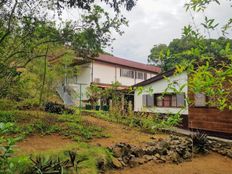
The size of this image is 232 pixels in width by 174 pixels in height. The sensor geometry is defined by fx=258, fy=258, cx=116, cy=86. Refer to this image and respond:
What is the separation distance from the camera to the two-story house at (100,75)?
22016 millimetres

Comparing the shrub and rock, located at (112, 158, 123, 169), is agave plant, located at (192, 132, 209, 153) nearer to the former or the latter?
rock, located at (112, 158, 123, 169)

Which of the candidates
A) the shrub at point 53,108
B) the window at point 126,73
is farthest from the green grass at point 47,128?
the window at point 126,73

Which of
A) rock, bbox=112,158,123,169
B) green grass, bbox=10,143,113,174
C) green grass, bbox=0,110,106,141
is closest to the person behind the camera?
green grass, bbox=10,143,113,174

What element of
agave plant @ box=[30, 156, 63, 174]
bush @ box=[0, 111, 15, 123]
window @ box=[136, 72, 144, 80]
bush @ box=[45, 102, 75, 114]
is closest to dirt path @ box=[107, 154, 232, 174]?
agave plant @ box=[30, 156, 63, 174]

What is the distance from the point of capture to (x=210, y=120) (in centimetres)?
1366

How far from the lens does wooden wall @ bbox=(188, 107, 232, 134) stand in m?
12.9

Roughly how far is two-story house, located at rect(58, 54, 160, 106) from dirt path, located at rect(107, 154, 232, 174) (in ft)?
45.4

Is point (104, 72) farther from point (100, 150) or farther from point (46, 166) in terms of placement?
point (46, 166)

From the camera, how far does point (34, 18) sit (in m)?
8.84

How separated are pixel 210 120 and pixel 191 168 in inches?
255

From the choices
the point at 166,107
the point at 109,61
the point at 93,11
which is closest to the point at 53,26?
the point at 93,11

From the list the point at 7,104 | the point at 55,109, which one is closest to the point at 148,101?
the point at 55,109

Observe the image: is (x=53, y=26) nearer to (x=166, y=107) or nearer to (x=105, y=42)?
(x=105, y=42)

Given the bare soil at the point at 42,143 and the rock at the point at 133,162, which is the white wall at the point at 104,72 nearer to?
the bare soil at the point at 42,143
